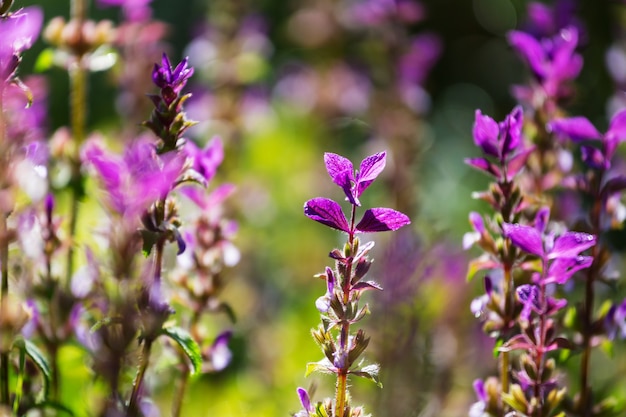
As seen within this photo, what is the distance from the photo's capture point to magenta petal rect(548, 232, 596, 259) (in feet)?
2.59

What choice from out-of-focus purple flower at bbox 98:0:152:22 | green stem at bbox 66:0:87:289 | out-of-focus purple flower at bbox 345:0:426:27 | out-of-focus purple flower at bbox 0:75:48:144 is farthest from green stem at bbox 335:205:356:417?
out-of-focus purple flower at bbox 345:0:426:27

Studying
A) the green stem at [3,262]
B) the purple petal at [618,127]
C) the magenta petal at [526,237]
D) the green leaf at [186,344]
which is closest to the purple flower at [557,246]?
the magenta petal at [526,237]

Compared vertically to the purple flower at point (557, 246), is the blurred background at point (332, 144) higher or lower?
lower

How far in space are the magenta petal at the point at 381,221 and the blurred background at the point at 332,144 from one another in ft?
0.63

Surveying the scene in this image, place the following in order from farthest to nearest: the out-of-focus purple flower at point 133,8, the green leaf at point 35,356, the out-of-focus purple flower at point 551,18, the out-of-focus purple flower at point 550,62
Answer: the out-of-focus purple flower at point 133,8 < the out-of-focus purple flower at point 551,18 < the out-of-focus purple flower at point 550,62 < the green leaf at point 35,356

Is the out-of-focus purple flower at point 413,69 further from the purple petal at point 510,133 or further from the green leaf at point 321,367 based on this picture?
the green leaf at point 321,367

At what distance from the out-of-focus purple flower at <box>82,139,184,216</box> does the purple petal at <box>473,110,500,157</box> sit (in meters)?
0.29

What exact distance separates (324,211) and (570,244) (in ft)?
0.71

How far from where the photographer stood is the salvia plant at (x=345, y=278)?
79cm

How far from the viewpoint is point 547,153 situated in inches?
44.5

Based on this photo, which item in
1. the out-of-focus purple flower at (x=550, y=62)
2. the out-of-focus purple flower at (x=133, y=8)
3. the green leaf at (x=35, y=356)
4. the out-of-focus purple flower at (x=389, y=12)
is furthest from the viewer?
the out-of-focus purple flower at (x=389, y=12)

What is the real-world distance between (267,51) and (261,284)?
24.7 inches

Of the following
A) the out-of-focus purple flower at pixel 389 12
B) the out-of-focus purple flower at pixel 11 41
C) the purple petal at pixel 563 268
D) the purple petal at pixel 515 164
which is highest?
the out-of-focus purple flower at pixel 11 41

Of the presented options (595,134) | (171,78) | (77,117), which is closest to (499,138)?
(595,134)
